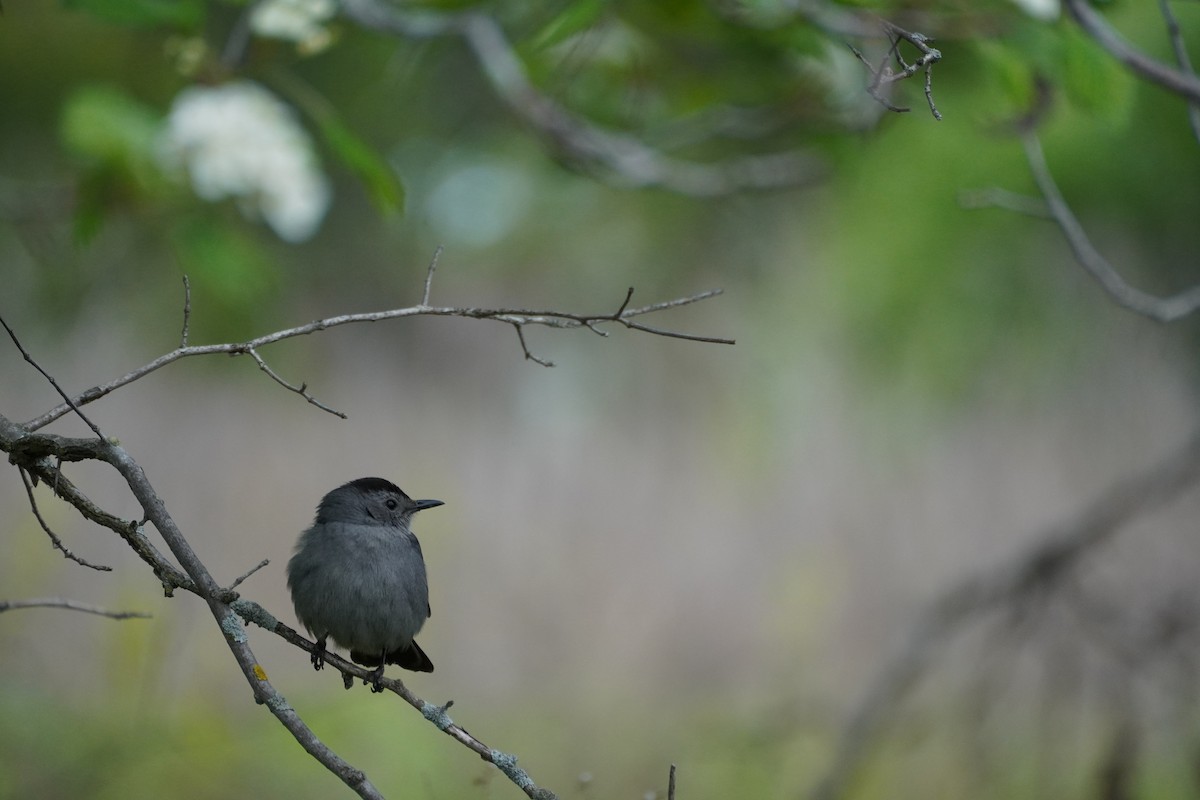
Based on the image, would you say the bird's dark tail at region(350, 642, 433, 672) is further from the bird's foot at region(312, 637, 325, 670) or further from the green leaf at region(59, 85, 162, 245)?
the green leaf at region(59, 85, 162, 245)

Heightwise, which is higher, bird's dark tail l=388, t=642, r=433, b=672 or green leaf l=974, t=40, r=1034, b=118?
green leaf l=974, t=40, r=1034, b=118

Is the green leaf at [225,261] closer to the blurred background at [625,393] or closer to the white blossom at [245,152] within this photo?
the blurred background at [625,393]

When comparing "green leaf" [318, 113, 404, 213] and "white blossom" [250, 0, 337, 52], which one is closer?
"green leaf" [318, 113, 404, 213]

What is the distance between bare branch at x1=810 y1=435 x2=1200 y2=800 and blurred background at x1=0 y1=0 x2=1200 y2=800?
0.12 meters

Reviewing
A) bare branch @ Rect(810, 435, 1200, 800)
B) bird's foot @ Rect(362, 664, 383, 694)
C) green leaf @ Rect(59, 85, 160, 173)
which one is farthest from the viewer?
bare branch @ Rect(810, 435, 1200, 800)

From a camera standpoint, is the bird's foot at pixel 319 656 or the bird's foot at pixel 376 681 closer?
the bird's foot at pixel 319 656

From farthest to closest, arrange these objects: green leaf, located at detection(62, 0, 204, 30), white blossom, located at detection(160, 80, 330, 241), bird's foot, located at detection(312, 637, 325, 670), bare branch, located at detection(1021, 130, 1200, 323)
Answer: white blossom, located at detection(160, 80, 330, 241) < bare branch, located at detection(1021, 130, 1200, 323) < green leaf, located at detection(62, 0, 204, 30) < bird's foot, located at detection(312, 637, 325, 670)

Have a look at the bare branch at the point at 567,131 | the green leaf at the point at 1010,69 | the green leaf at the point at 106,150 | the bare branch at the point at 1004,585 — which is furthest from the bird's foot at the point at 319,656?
the bare branch at the point at 1004,585

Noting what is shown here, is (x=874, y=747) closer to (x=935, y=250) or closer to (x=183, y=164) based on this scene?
(x=935, y=250)

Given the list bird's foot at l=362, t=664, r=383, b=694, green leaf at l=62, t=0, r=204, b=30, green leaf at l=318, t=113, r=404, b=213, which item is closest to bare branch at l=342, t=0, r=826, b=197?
green leaf at l=318, t=113, r=404, b=213

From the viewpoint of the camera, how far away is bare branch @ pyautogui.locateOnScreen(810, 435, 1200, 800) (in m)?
5.08

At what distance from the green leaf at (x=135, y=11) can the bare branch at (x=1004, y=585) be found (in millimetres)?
4012

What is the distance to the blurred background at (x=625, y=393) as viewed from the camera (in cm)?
442

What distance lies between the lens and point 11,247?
20.3 ft
